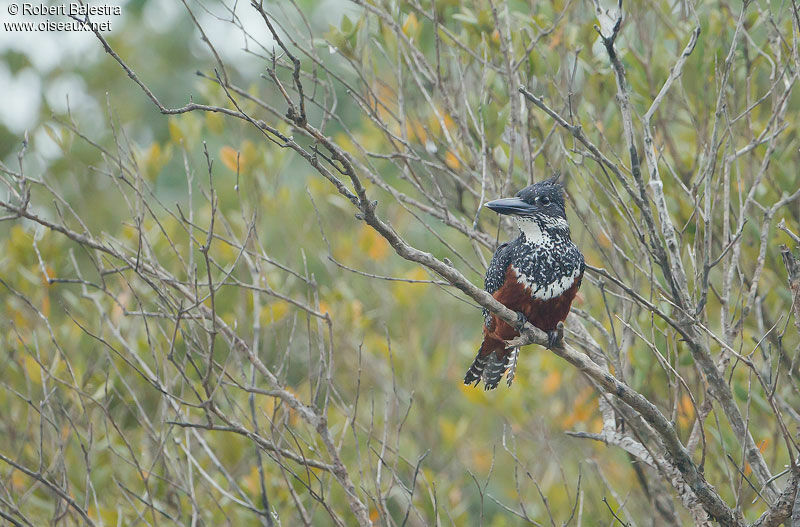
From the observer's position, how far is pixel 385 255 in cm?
638

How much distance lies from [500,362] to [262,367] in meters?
1.51

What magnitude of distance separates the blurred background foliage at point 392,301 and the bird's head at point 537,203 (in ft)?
0.42

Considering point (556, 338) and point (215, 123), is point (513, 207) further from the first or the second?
point (215, 123)

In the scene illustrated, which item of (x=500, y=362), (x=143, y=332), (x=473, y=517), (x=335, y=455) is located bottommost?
(x=335, y=455)

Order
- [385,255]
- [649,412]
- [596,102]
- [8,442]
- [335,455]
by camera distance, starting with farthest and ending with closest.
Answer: [385,255] < [8,442] < [596,102] < [335,455] < [649,412]

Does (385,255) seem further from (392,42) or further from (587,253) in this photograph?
(392,42)

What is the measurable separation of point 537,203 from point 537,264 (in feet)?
0.85

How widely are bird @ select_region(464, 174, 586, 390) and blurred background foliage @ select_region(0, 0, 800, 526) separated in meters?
0.15

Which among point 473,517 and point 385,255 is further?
point 473,517

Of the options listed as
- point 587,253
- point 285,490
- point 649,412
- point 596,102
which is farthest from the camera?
point 587,253

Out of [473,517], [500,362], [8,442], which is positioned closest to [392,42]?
[500,362]

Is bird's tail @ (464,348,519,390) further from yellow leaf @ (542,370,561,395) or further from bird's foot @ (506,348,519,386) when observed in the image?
yellow leaf @ (542,370,561,395)

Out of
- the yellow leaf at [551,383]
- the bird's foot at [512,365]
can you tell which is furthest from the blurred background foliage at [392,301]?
the bird's foot at [512,365]

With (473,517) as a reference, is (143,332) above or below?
below
